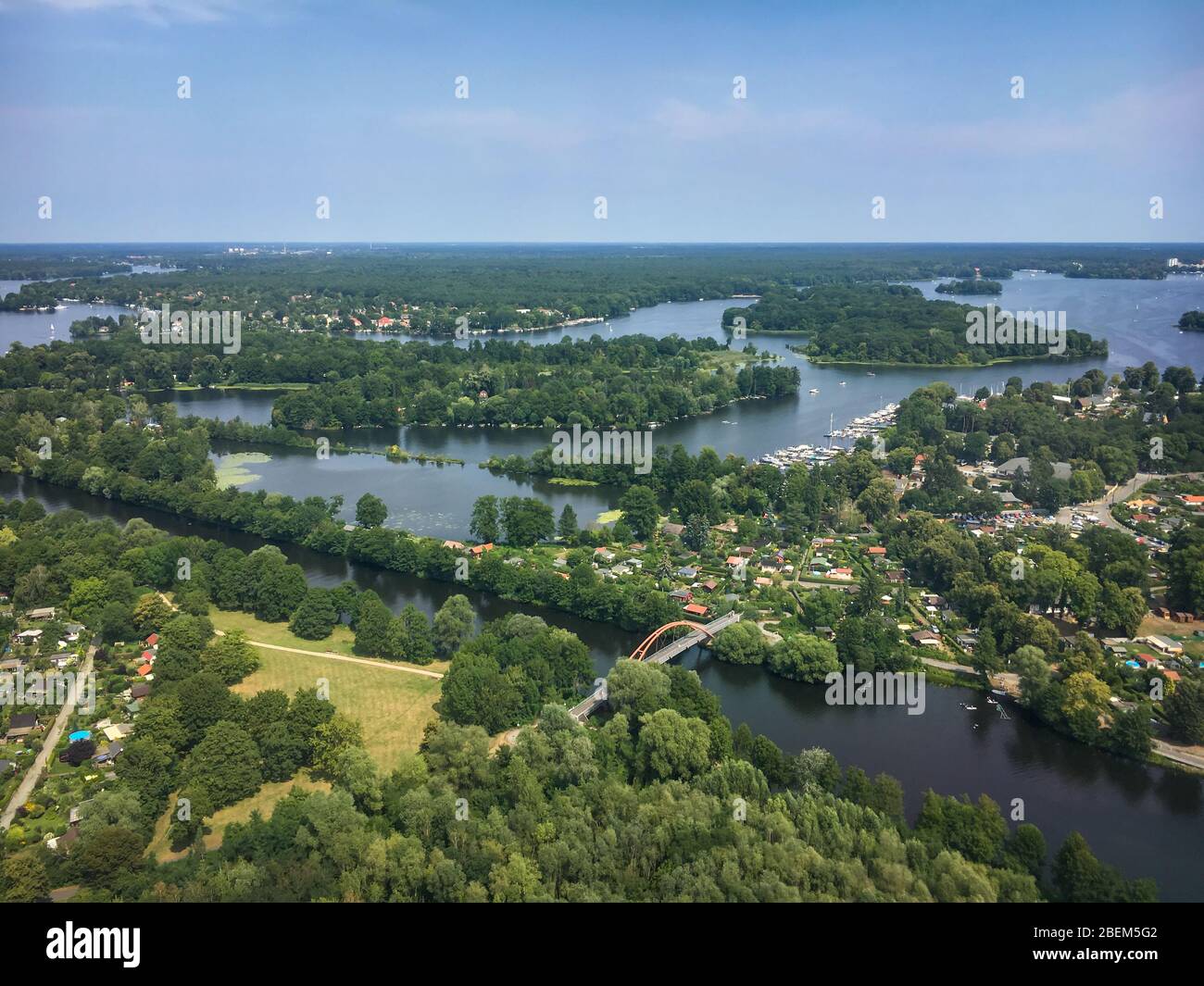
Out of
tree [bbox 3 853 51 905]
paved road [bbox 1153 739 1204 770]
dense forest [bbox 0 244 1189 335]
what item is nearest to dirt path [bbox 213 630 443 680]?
tree [bbox 3 853 51 905]

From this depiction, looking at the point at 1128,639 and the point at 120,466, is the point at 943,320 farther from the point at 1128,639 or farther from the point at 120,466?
the point at 120,466

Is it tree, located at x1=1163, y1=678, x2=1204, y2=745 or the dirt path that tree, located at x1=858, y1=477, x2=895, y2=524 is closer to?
tree, located at x1=1163, y1=678, x2=1204, y2=745

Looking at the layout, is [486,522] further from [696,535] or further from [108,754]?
[108,754]

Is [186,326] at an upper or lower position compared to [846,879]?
upper

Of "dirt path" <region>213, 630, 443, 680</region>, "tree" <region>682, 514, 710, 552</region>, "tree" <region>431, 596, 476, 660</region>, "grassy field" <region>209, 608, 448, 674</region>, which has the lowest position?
"dirt path" <region>213, 630, 443, 680</region>

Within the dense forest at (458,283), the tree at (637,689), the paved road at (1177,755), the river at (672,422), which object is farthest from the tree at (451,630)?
the dense forest at (458,283)
